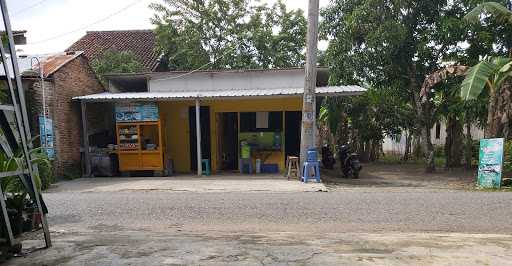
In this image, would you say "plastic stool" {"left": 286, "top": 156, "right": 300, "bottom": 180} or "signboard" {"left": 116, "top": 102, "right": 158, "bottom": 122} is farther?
"signboard" {"left": 116, "top": 102, "right": 158, "bottom": 122}

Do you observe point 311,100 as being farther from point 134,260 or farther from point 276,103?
point 134,260

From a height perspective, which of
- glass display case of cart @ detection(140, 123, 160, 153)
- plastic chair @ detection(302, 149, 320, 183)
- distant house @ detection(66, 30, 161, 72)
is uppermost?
distant house @ detection(66, 30, 161, 72)

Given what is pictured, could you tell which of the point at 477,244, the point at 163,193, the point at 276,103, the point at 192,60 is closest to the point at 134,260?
the point at 477,244

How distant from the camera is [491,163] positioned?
33.3 ft

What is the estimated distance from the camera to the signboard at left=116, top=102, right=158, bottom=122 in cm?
1229

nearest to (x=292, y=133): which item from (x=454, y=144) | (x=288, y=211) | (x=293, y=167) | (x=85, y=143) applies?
(x=293, y=167)

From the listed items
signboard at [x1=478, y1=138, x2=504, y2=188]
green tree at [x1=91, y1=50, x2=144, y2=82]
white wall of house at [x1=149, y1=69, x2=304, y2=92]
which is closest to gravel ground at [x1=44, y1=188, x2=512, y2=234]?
signboard at [x1=478, y1=138, x2=504, y2=188]

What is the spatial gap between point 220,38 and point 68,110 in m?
9.49

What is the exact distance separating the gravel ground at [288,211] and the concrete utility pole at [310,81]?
7.12ft

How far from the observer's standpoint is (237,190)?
9453 millimetres

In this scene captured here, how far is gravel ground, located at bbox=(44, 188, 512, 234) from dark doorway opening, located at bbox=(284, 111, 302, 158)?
4257mm

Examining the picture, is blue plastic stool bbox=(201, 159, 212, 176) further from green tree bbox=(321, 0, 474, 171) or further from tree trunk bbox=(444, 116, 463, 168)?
tree trunk bbox=(444, 116, 463, 168)

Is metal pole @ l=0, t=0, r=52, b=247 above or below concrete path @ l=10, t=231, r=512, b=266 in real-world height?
above

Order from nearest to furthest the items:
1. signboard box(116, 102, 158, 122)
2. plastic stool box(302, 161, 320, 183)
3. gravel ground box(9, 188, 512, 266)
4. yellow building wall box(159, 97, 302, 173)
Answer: gravel ground box(9, 188, 512, 266) < plastic stool box(302, 161, 320, 183) < signboard box(116, 102, 158, 122) < yellow building wall box(159, 97, 302, 173)
